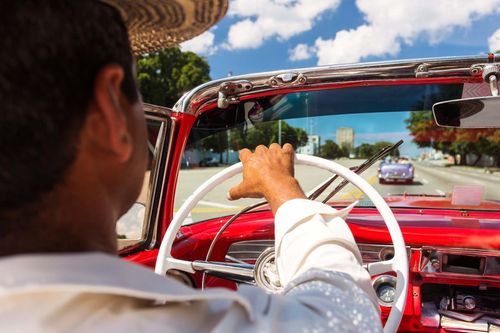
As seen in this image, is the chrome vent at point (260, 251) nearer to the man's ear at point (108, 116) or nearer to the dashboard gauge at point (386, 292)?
the dashboard gauge at point (386, 292)

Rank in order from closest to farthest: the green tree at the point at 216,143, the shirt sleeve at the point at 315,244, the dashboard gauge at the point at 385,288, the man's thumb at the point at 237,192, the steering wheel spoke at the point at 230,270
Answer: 1. the shirt sleeve at the point at 315,244
2. the man's thumb at the point at 237,192
3. the steering wheel spoke at the point at 230,270
4. the dashboard gauge at the point at 385,288
5. the green tree at the point at 216,143

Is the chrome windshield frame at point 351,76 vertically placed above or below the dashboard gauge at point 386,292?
above

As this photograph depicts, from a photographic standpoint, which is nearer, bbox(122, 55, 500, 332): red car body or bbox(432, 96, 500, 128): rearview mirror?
bbox(432, 96, 500, 128): rearview mirror

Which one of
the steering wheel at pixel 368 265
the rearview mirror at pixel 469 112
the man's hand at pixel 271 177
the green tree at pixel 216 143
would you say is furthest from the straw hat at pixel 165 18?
the green tree at pixel 216 143

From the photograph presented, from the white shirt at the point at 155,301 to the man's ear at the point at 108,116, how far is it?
152 millimetres

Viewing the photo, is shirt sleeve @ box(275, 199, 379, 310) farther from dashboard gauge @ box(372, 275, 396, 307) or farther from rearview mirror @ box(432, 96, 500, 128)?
dashboard gauge @ box(372, 275, 396, 307)

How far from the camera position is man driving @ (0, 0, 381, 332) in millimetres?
542

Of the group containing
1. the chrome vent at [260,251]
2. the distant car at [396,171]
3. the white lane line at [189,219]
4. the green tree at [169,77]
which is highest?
the green tree at [169,77]

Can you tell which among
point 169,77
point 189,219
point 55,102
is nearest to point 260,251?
point 189,219

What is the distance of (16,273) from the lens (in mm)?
527

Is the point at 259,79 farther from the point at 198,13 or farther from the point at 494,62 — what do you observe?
the point at 198,13

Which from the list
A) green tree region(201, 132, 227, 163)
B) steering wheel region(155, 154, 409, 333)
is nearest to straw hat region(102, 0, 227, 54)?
steering wheel region(155, 154, 409, 333)

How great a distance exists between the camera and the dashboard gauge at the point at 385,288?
1.74m

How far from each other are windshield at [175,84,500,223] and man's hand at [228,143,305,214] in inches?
35.6
